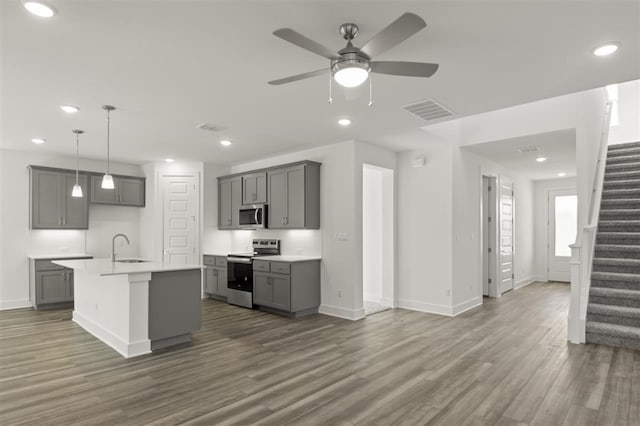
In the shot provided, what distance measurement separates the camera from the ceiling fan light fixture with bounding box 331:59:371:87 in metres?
2.23

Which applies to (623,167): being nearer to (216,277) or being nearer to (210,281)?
(216,277)

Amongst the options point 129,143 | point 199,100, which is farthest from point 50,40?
point 129,143

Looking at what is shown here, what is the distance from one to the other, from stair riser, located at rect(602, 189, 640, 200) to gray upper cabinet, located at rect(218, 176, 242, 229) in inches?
241

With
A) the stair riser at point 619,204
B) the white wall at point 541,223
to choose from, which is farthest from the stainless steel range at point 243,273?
the white wall at point 541,223

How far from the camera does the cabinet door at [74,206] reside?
6.54 meters

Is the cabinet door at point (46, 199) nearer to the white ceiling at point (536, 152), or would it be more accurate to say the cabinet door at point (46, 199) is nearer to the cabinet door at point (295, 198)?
the cabinet door at point (295, 198)

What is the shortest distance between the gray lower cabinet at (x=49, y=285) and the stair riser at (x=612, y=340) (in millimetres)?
7576

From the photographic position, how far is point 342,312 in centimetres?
553

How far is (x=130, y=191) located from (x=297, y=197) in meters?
3.64

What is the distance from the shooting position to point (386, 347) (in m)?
4.18

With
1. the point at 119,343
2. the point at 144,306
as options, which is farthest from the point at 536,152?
the point at 119,343

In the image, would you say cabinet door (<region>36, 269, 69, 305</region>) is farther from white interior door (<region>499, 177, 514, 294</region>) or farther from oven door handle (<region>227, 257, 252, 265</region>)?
white interior door (<region>499, 177, 514, 294</region>)

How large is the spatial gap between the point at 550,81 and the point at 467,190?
3.10 meters

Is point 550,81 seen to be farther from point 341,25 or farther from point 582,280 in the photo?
point 582,280
